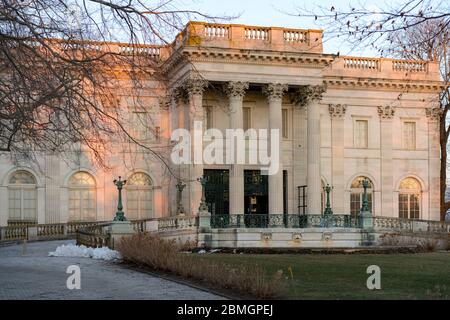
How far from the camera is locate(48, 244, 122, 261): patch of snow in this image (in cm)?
2473

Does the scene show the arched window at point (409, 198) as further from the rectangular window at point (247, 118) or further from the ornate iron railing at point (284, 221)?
the rectangular window at point (247, 118)

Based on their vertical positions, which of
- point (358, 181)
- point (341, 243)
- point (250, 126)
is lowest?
point (341, 243)

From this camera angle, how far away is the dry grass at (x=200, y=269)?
47.5 feet

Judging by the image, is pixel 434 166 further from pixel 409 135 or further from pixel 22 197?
pixel 22 197

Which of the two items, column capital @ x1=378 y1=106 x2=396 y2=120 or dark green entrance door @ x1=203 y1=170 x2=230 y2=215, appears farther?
column capital @ x1=378 y1=106 x2=396 y2=120

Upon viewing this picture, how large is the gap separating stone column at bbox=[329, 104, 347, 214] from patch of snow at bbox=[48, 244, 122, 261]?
23948 mm

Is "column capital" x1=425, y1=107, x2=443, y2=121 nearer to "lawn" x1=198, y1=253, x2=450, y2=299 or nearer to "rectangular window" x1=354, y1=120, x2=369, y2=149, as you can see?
"rectangular window" x1=354, y1=120, x2=369, y2=149

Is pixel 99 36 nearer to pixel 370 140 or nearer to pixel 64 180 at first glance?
pixel 64 180

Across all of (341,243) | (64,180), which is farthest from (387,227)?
(64,180)

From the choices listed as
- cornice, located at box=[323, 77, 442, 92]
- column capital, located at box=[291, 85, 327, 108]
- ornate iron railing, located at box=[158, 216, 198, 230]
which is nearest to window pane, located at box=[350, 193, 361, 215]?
cornice, located at box=[323, 77, 442, 92]

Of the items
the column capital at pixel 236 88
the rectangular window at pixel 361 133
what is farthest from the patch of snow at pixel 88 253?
the rectangular window at pixel 361 133

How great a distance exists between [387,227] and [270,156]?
26.8ft

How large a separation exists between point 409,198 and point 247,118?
44.5 ft
